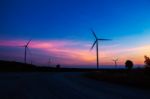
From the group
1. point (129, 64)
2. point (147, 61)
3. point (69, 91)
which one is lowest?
point (69, 91)

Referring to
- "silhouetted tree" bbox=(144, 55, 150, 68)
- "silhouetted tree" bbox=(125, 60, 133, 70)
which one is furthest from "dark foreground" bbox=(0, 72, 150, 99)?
"silhouetted tree" bbox=(125, 60, 133, 70)

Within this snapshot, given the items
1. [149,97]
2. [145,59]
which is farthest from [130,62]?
[149,97]

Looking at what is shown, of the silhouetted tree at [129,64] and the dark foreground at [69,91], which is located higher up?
the silhouetted tree at [129,64]

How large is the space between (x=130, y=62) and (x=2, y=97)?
57.8 m

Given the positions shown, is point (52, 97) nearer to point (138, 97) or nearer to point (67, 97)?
point (67, 97)

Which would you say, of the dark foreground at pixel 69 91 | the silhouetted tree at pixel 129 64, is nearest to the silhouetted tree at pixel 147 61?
the dark foreground at pixel 69 91

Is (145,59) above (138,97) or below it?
above

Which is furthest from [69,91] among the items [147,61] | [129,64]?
[129,64]

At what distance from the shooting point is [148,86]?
94.7 ft

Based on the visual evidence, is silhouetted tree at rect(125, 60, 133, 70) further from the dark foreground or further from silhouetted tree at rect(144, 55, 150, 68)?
the dark foreground

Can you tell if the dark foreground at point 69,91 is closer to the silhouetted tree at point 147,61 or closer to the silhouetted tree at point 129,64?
the silhouetted tree at point 147,61

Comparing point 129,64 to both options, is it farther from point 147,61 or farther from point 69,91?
point 69,91

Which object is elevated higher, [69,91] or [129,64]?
[129,64]

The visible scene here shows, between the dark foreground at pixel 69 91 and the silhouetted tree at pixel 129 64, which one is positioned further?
the silhouetted tree at pixel 129 64
